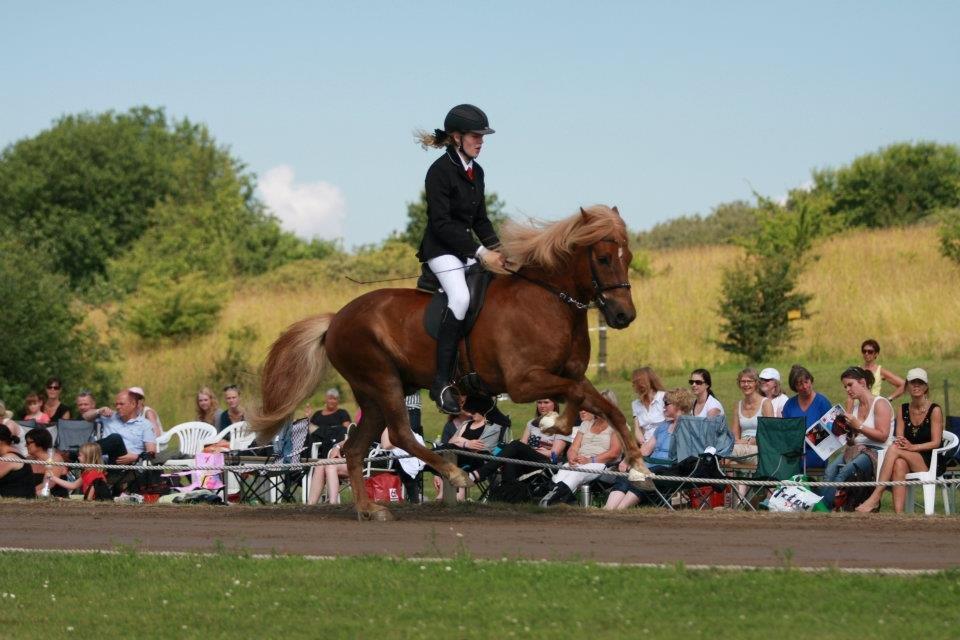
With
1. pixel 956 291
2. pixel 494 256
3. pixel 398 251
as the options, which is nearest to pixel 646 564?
pixel 494 256

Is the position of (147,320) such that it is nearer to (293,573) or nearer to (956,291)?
(956,291)

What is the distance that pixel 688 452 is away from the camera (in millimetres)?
13875

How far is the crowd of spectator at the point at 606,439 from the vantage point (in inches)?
506

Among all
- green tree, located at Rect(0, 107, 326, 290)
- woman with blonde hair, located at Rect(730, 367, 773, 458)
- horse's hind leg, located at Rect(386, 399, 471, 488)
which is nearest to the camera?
horse's hind leg, located at Rect(386, 399, 471, 488)

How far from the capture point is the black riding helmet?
1105 centimetres

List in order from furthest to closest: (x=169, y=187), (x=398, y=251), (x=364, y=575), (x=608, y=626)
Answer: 1. (x=169, y=187)
2. (x=398, y=251)
3. (x=364, y=575)
4. (x=608, y=626)

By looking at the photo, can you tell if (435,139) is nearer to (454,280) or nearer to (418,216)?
(454,280)

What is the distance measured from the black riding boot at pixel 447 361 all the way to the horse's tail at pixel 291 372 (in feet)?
5.72

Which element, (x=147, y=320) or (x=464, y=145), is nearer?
(x=464, y=145)

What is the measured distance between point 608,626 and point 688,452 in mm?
7106

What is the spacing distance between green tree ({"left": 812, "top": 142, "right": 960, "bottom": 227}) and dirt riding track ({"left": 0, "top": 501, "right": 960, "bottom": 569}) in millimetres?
41553

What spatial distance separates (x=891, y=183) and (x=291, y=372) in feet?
150

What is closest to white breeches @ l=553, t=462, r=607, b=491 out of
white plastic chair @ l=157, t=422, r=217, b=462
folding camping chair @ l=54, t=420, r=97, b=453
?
white plastic chair @ l=157, t=422, r=217, b=462

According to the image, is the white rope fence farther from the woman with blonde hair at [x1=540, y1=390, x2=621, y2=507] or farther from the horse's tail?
the horse's tail
